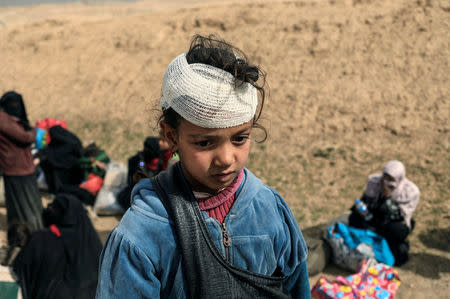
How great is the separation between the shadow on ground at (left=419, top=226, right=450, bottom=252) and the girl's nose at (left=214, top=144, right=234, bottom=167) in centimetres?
450

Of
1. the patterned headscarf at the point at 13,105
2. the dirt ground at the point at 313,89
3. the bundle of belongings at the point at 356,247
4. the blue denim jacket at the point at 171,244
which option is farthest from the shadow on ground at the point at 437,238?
the patterned headscarf at the point at 13,105

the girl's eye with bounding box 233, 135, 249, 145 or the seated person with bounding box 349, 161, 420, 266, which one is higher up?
the girl's eye with bounding box 233, 135, 249, 145

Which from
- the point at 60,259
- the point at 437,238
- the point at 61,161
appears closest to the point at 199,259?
the point at 60,259

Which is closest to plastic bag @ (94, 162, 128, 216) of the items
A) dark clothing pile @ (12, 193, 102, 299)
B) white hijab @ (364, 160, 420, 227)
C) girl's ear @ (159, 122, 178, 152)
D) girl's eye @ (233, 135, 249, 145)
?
dark clothing pile @ (12, 193, 102, 299)

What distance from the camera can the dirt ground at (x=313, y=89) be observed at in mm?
5863

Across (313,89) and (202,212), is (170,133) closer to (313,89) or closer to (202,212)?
(202,212)

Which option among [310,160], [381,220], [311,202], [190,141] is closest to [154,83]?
[310,160]

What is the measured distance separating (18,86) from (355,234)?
407 inches

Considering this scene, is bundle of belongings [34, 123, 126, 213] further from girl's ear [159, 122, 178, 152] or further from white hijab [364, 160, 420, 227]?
girl's ear [159, 122, 178, 152]

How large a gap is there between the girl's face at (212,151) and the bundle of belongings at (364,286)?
9.19 feet

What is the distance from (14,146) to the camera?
4.51 m

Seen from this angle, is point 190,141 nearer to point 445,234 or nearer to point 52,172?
point 445,234

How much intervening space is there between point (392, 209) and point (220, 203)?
3.69 m

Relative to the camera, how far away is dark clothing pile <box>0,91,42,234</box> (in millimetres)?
4410
